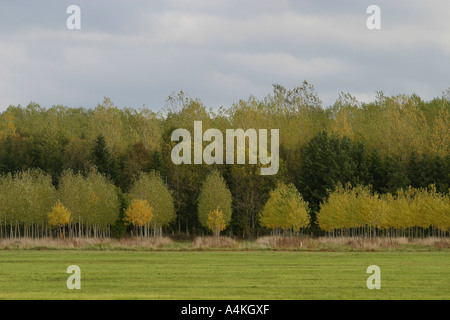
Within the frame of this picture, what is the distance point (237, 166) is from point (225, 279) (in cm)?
6342

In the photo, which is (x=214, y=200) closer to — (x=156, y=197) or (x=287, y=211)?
(x=156, y=197)

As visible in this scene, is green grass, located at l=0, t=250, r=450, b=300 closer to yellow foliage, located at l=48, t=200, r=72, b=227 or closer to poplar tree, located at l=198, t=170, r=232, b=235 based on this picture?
yellow foliage, located at l=48, t=200, r=72, b=227

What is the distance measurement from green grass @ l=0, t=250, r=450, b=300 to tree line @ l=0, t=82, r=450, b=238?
3970 cm

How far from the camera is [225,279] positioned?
29500 mm

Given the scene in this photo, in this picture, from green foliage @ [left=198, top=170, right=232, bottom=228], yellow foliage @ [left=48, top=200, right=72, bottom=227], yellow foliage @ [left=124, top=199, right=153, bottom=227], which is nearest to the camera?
yellow foliage @ [left=48, top=200, right=72, bottom=227]

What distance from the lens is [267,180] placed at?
9275cm

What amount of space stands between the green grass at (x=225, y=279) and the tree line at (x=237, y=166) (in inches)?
1563

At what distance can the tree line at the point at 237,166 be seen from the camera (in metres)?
86.2

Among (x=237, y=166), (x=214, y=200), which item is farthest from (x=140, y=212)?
(x=237, y=166)

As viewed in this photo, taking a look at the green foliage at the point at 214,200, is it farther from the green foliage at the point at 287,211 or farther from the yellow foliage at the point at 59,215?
the yellow foliage at the point at 59,215

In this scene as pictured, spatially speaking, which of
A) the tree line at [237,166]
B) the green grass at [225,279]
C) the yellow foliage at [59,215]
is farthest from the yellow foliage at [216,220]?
the green grass at [225,279]

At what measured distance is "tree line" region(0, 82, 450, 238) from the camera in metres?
86.2

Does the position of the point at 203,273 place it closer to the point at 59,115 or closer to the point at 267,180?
the point at 267,180

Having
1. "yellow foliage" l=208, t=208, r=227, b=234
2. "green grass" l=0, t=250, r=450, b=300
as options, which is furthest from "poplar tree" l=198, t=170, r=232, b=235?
"green grass" l=0, t=250, r=450, b=300
